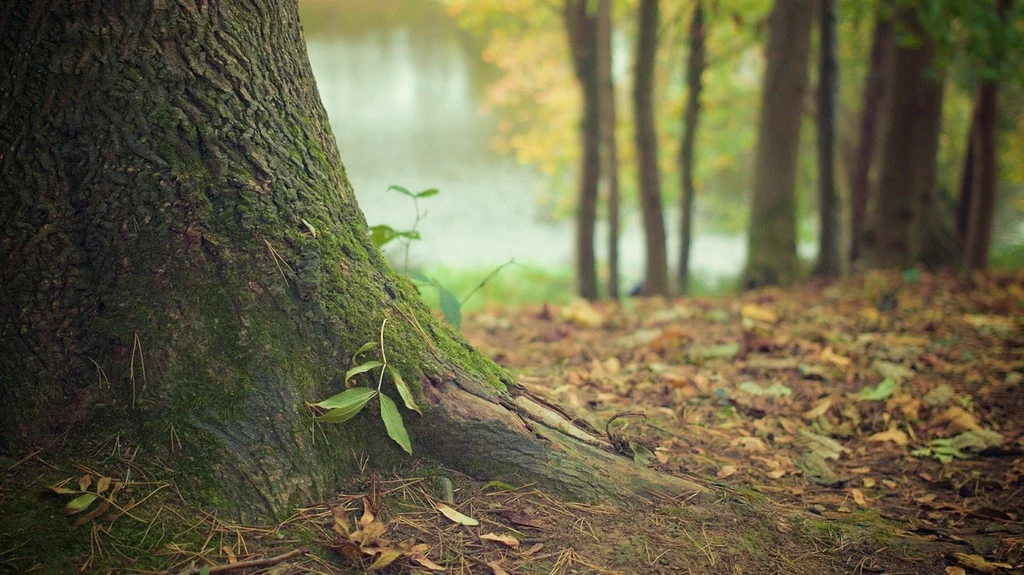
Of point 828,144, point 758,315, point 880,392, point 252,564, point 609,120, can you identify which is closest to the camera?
point 252,564

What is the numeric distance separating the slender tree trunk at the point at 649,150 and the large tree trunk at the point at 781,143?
2.96 ft

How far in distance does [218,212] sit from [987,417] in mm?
2870

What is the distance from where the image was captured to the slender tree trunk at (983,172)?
6809mm

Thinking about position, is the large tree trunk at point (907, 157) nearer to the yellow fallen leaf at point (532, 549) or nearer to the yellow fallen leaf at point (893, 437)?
the yellow fallen leaf at point (893, 437)

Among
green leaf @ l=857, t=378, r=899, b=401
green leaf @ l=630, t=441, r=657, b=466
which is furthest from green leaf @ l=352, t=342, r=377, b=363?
green leaf @ l=857, t=378, r=899, b=401

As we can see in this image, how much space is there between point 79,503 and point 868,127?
9635 millimetres

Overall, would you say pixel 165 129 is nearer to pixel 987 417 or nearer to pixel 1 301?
pixel 1 301

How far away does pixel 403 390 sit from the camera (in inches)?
72.1

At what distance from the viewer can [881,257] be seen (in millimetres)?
7219

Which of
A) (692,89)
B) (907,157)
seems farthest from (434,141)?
(907,157)

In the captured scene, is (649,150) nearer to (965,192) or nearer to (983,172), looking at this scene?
(983,172)

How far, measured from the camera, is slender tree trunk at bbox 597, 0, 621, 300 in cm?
723

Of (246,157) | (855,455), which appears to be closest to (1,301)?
(246,157)

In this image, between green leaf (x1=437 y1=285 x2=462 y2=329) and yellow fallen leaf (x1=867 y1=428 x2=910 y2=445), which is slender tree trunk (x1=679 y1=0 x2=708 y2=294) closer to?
yellow fallen leaf (x1=867 y1=428 x2=910 y2=445)
